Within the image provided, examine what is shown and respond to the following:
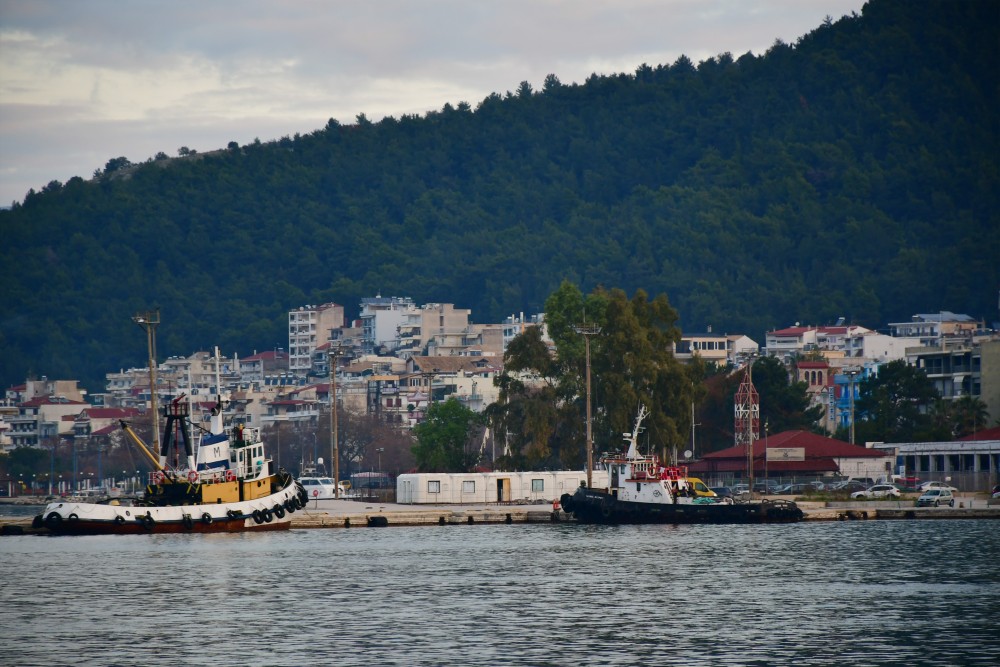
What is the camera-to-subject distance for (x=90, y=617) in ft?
163

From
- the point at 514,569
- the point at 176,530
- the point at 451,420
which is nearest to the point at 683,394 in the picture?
the point at 451,420

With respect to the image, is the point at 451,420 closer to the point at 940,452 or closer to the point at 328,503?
the point at 328,503

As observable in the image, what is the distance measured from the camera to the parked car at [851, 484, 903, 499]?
9963 centimetres

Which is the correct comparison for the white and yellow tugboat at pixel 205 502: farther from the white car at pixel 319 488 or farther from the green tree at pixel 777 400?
the green tree at pixel 777 400

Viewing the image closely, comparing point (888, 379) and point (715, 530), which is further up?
point (888, 379)

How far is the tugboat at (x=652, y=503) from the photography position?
84625mm

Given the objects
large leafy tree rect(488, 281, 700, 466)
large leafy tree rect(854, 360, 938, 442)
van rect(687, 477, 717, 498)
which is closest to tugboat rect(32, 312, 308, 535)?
van rect(687, 477, 717, 498)

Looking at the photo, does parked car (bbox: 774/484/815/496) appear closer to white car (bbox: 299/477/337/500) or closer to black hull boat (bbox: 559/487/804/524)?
black hull boat (bbox: 559/487/804/524)

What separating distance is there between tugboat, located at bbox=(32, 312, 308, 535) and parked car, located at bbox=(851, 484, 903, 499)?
3477cm

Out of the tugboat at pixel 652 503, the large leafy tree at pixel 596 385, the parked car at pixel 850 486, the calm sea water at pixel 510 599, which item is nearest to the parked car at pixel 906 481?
the parked car at pixel 850 486

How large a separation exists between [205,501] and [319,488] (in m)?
34.4

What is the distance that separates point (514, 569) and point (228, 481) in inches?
844

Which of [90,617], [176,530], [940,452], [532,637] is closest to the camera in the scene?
[532,637]

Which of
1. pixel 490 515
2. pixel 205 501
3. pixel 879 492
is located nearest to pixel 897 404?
pixel 879 492
